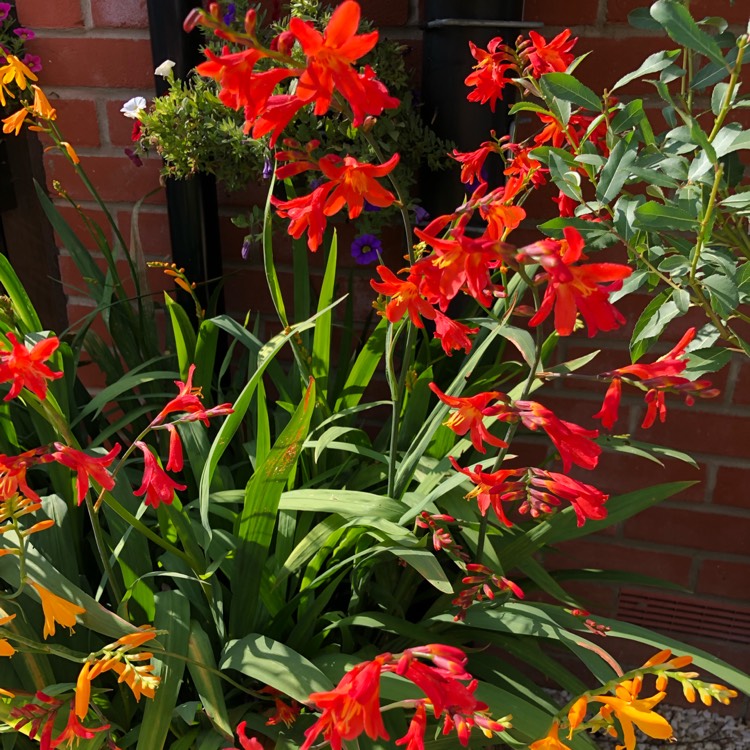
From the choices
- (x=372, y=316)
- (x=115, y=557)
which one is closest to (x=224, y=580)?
(x=115, y=557)

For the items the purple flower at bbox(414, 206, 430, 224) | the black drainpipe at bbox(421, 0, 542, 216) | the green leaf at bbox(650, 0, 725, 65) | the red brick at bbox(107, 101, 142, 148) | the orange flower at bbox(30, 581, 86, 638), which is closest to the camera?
the green leaf at bbox(650, 0, 725, 65)

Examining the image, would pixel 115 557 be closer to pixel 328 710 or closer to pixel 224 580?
pixel 224 580

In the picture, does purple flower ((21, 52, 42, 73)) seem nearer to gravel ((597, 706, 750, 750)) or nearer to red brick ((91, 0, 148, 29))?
red brick ((91, 0, 148, 29))

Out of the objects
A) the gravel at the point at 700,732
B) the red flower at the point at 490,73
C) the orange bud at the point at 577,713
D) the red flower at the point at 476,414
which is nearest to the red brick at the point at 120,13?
the red flower at the point at 490,73

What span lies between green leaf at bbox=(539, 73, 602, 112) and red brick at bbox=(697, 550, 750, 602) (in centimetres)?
108

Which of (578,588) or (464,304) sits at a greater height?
(464,304)

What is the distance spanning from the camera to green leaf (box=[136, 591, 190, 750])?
0.88 m

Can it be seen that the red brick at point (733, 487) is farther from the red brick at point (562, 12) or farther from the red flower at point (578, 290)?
the red flower at point (578, 290)

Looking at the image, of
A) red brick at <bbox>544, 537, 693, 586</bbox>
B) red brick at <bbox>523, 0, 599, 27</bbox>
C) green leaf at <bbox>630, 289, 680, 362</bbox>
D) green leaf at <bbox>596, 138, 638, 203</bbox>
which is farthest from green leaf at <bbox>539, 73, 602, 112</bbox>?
red brick at <bbox>544, 537, 693, 586</bbox>

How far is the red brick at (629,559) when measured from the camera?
152cm

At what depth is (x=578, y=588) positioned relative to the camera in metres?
1.60

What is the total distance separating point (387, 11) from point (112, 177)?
0.64 metres

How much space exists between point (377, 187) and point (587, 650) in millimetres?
→ 671

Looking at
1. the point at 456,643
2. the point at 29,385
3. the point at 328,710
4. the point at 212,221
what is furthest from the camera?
the point at 212,221
